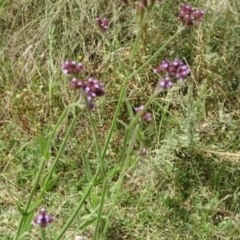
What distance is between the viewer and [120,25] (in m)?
2.66

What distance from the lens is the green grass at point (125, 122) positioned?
2.07m

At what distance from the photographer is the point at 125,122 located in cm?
241

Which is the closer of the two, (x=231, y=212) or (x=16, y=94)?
(x=231, y=212)

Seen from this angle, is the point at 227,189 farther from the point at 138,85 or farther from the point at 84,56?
the point at 84,56

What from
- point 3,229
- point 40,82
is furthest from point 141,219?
point 40,82

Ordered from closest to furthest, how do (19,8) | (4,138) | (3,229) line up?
(3,229)
(4,138)
(19,8)

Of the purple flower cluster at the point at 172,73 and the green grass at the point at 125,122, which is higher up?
the purple flower cluster at the point at 172,73

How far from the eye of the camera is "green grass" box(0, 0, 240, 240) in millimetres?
2066

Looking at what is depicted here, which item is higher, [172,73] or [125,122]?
[172,73]

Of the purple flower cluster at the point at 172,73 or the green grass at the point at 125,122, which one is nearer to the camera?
the purple flower cluster at the point at 172,73

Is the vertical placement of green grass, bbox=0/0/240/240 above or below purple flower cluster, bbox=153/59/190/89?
below

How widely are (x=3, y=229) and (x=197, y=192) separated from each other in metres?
0.76

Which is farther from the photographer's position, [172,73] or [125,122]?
[125,122]

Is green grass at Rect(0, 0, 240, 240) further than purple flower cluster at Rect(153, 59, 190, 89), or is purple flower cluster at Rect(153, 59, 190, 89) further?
green grass at Rect(0, 0, 240, 240)
